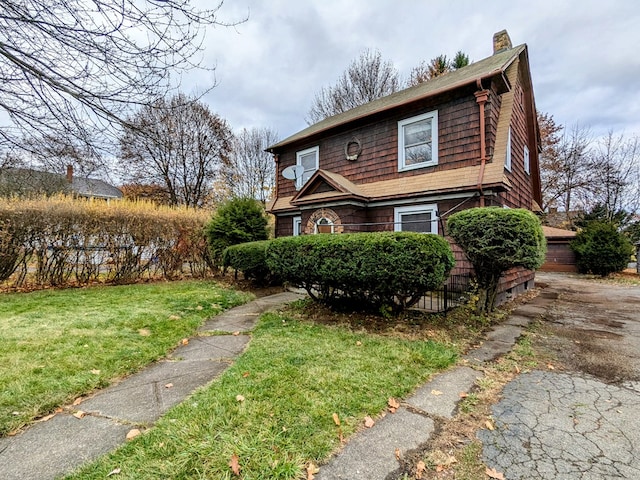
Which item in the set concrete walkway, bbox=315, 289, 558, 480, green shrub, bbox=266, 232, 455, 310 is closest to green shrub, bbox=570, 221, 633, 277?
green shrub, bbox=266, 232, 455, 310

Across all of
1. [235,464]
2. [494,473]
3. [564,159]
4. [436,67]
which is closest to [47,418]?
[235,464]

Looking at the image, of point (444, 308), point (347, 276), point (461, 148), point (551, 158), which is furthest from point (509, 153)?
point (551, 158)

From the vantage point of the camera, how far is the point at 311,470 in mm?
1870

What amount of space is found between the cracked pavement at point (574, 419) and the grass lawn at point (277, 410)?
2.85ft

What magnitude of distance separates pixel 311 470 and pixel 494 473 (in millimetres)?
1181

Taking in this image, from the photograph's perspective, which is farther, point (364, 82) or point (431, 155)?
point (364, 82)

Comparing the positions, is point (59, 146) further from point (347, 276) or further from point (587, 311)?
point (587, 311)

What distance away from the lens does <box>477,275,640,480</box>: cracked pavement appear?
6.60 ft

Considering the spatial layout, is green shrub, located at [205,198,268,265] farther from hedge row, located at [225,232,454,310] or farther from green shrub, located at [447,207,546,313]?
green shrub, located at [447,207,546,313]

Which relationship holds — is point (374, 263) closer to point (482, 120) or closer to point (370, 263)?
point (370, 263)

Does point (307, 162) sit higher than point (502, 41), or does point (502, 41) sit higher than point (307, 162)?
point (502, 41)

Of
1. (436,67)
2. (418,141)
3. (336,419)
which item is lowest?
(336,419)

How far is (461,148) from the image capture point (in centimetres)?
812

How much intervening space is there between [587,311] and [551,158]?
20372 mm
